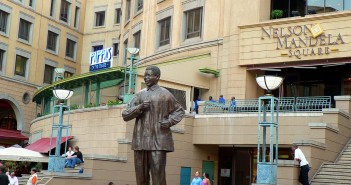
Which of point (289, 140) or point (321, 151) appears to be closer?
point (321, 151)

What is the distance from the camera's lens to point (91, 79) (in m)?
33.2

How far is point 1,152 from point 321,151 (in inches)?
589

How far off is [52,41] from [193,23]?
2353cm

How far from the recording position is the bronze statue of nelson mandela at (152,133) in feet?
31.0

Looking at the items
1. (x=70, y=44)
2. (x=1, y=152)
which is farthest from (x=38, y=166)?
(x=70, y=44)

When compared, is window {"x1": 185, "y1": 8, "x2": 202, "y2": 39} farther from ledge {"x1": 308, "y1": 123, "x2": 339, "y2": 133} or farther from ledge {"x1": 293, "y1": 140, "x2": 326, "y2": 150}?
ledge {"x1": 293, "y1": 140, "x2": 326, "y2": 150}

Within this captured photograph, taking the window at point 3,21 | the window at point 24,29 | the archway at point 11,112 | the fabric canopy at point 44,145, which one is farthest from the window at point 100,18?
the fabric canopy at point 44,145

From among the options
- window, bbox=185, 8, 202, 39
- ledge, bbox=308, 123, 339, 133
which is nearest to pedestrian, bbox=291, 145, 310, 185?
Result: ledge, bbox=308, 123, 339, 133

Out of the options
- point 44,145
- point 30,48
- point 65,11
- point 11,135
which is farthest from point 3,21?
point 44,145

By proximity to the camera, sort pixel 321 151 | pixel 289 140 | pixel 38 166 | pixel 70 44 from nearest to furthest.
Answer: pixel 321 151
pixel 289 140
pixel 38 166
pixel 70 44

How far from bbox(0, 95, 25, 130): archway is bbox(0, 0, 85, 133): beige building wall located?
0.29 ft

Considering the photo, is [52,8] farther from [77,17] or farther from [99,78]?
[99,78]

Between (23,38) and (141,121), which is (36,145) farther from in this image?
(141,121)

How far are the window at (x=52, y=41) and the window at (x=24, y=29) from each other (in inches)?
115
